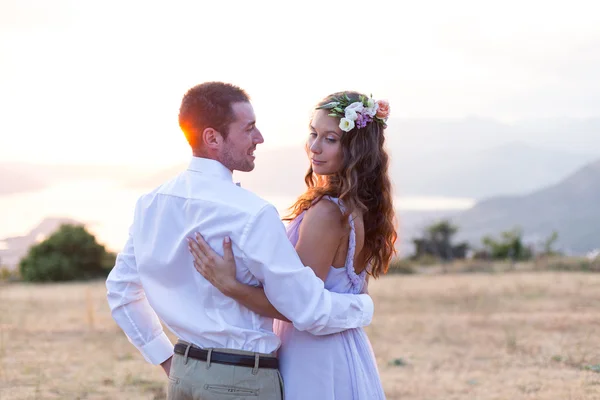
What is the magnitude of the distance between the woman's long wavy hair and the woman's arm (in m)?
0.15

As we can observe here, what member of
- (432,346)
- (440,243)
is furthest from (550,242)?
(432,346)

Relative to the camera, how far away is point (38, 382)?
767 cm

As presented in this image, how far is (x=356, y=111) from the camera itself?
340cm

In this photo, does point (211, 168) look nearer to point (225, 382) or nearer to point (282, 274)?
point (282, 274)

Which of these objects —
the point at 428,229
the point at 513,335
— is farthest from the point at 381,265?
the point at 428,229

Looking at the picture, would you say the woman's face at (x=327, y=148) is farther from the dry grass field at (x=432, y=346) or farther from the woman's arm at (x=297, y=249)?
the dry grass field at (x=432, y=346)

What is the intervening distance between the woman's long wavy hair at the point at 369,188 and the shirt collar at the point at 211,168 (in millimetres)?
462

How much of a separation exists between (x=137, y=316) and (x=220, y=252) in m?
0.69

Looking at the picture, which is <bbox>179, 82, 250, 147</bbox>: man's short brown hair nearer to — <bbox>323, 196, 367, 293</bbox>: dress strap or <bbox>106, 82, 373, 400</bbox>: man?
<bbox>106, 82, 373, 400</bbox>: man

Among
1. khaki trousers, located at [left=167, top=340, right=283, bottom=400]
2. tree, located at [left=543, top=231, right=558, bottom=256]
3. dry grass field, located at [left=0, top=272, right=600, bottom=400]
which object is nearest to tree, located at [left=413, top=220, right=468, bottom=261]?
tree, located at [left=543, top=231, right=558, bottom=256]

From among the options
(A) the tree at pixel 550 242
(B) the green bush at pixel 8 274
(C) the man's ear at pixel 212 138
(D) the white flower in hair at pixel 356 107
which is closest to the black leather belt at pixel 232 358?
(C) the man's ear at pixel 212 138

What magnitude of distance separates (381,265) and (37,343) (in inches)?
325

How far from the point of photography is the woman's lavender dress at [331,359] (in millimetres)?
3092

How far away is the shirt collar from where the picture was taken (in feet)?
9.43
